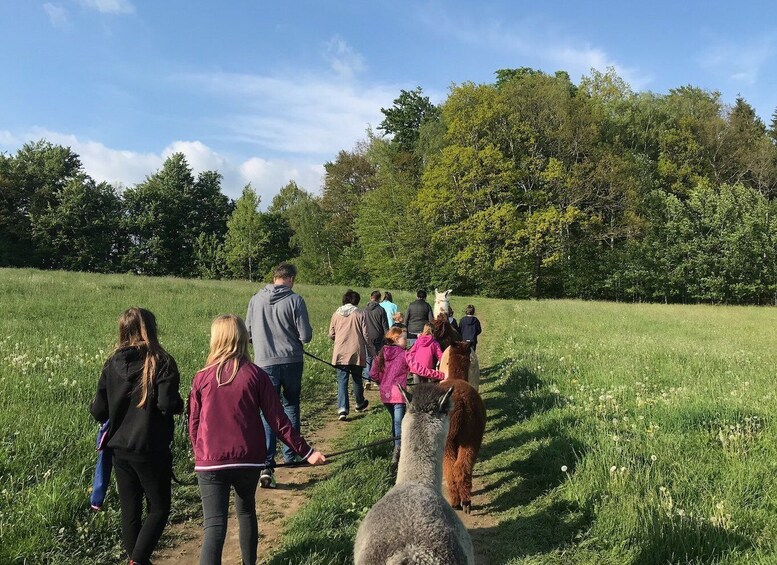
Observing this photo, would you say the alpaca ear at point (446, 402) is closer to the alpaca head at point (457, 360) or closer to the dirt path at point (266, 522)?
the dirt path at point (266, 522)

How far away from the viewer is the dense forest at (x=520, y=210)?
4066 centimetres

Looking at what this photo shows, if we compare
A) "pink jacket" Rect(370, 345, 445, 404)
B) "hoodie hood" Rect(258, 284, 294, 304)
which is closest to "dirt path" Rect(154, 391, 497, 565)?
"pink jacket" Rect(370, 345, 445, 404)

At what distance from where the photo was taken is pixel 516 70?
53500 mm

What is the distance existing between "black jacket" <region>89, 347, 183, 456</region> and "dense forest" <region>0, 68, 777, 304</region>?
1502 inches

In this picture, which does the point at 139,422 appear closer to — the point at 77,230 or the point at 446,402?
the point at 446,402

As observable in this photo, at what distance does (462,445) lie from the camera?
18.5 feet

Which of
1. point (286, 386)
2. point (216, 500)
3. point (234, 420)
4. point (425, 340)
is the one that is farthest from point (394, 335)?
point (216, 500)

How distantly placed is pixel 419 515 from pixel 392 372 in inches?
147

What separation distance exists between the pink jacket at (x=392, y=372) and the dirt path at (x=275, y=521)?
1.26 m

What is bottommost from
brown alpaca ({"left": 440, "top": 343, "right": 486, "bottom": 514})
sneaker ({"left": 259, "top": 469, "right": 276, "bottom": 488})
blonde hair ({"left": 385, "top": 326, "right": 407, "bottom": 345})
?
sneaker ({"left": 259, "top": 469, "right": 276, "bottom": 488})

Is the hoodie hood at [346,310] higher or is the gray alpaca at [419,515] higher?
the hoodie hood at [346,310]

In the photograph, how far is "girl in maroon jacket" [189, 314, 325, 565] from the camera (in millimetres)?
3658

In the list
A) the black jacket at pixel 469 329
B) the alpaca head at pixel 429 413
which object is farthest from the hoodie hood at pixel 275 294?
the black jacket at pixel 469 329

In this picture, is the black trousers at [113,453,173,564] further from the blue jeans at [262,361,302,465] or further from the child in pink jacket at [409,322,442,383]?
the child in pink jacket at [409,322,442,383]
